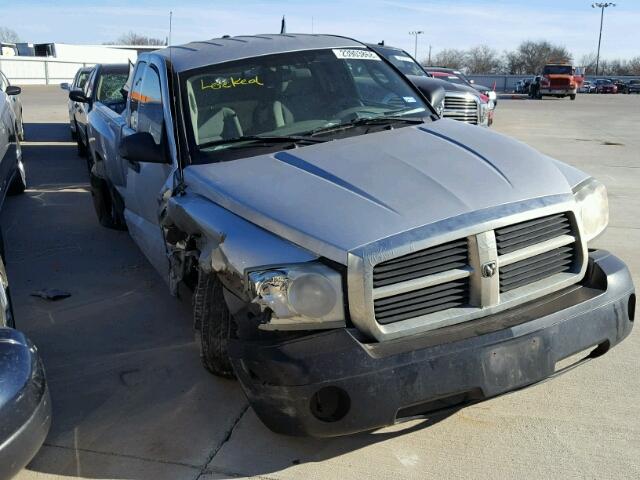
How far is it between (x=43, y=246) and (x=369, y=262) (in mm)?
4952

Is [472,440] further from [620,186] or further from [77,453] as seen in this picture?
[620,186]

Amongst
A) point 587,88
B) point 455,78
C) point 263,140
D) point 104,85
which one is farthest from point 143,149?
point 587,88

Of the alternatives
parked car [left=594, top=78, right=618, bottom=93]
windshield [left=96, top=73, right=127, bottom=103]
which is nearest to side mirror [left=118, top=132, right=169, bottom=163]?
windshield [left=96, top=73, right=127, bottom=103]

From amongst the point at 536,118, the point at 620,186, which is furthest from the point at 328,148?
the point at 536,118

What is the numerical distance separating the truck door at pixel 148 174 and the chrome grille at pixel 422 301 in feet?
5.52

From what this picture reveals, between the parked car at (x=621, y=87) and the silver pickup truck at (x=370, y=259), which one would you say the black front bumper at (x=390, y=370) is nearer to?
the silver pickup truck at (x=370, y=259)

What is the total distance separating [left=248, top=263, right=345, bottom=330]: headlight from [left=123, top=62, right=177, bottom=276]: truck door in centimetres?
141

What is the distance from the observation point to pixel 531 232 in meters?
3.04

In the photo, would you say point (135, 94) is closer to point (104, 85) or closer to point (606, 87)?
point (104, 85)

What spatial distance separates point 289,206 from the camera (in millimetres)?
3027

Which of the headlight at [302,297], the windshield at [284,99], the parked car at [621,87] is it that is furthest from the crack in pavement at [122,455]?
the parked car at [621,87]

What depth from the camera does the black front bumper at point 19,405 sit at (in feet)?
8.02

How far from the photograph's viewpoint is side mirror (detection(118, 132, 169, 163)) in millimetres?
3998

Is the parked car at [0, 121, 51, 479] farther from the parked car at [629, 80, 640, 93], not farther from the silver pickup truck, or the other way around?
the parked car at [629, 80, 640, 93]
